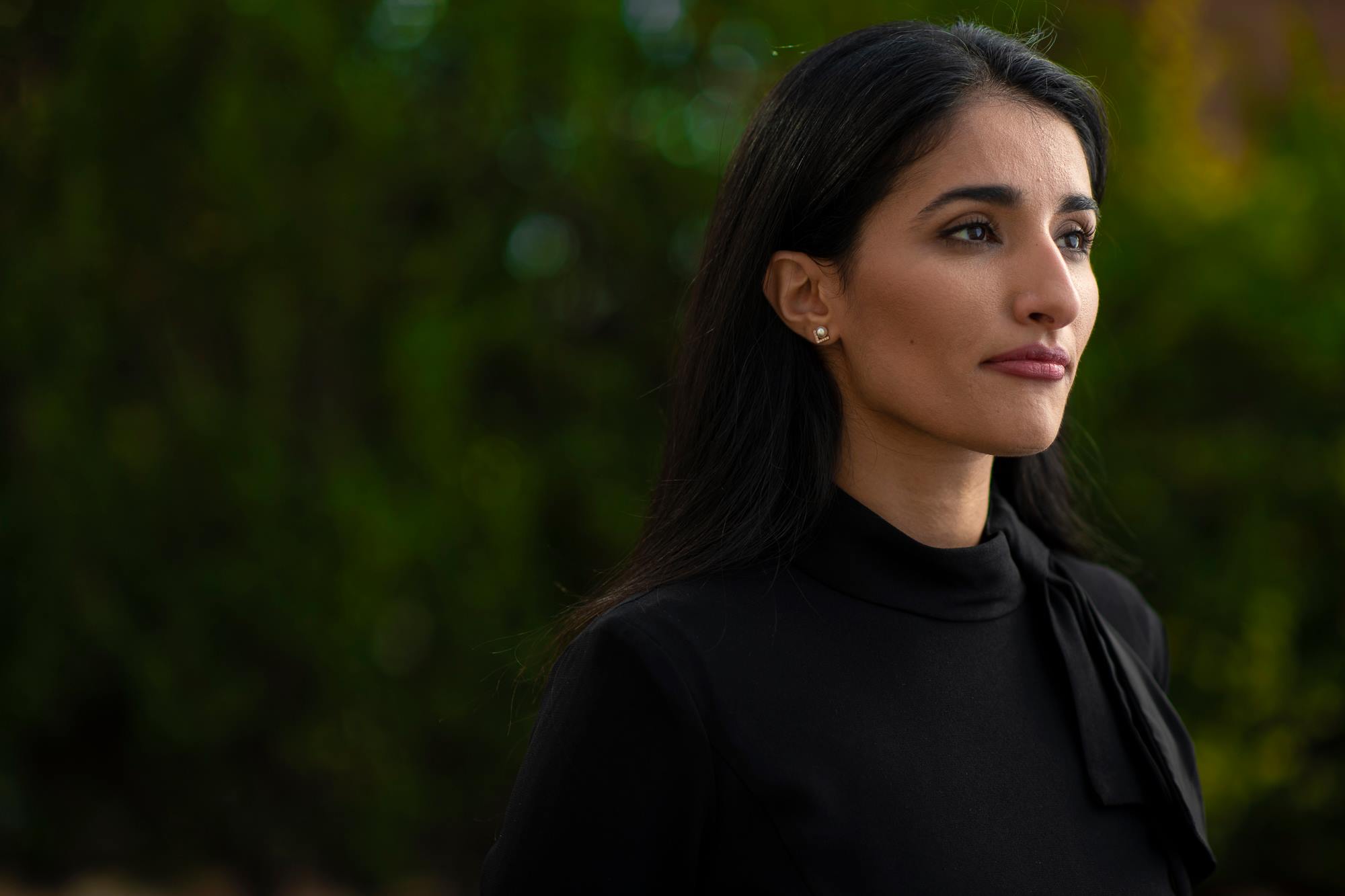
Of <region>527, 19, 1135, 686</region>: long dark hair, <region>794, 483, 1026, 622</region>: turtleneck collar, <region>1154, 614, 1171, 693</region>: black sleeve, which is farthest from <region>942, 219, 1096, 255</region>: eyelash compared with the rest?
<region>1154, 614, 1171, 693</region>: black sleeve

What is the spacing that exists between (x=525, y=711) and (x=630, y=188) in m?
2.01

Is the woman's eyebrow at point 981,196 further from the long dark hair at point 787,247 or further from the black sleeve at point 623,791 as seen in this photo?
the black sleeve at point 623,791

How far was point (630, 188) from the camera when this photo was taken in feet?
16.5

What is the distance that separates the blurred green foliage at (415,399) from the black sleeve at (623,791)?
2.95 m

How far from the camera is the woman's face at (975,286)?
2.00 m

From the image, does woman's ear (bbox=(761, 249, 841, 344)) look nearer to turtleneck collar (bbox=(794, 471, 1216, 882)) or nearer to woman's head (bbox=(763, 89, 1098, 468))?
woman's head (bbox=(763, 89, 1098, 468))

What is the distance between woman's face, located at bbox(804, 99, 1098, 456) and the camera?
6.57 ft

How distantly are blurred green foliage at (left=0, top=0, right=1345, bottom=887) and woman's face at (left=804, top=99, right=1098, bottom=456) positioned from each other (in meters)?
2.80

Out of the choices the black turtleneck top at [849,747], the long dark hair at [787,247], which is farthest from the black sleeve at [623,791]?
the long dark hair at [787,247]

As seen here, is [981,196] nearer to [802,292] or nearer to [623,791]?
[802,292]

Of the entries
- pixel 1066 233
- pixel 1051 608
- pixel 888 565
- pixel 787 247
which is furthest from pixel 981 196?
pixel 1051 608

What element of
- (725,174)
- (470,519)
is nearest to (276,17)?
(470,519)

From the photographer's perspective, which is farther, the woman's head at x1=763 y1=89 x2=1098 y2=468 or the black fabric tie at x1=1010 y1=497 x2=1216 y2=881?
the black fabric tie at x1=1010 y1=497 x2=1216 y2=881

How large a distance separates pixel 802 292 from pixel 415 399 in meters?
3.01
